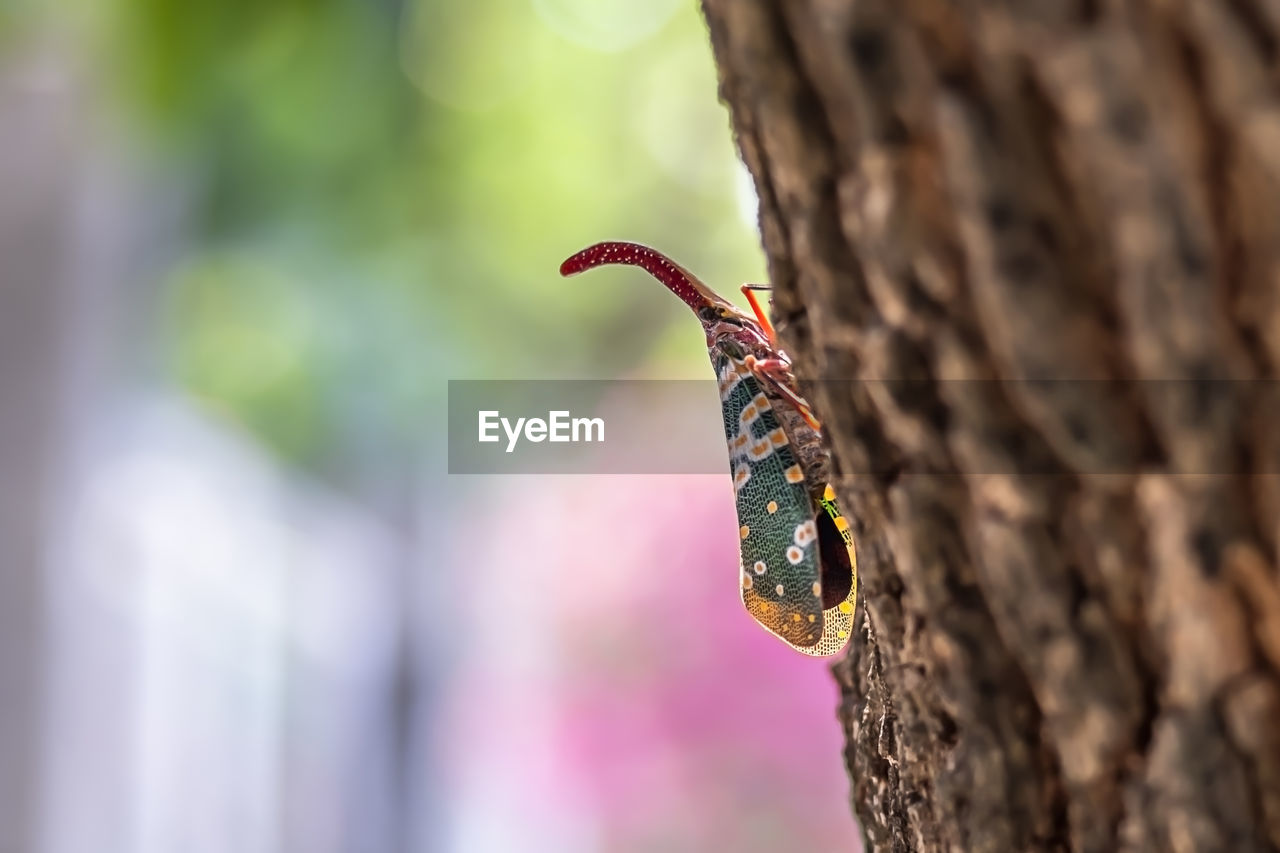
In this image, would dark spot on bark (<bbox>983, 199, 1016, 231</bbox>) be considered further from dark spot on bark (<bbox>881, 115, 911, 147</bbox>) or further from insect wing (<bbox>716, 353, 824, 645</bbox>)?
insect wing (<bbox>716, 353, 824, 645</bbox>)

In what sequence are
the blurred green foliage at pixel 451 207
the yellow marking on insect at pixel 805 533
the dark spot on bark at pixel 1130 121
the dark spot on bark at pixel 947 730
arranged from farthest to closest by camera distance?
the blurred green foliage at pixel 451 207
the yellow marking on insect at pixel 805 533
the dark spot on bark at pixel 947 730
the dark spot on bark at pixel 1130 121

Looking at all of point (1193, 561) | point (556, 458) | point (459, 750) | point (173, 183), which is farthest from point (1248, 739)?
point (173, 183)

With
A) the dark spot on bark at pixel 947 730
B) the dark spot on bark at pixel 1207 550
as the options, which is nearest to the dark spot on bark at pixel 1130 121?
the dark spot on bark at pixel 1207 550

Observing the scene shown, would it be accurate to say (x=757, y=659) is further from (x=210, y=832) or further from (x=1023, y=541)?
(x=1023, y=541)

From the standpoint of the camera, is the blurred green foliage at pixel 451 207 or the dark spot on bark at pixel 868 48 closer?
the dark spot on bark at pixel 868 48

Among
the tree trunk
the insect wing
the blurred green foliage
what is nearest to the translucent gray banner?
the tree trunk

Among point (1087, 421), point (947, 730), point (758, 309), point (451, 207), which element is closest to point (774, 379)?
point (758, 309)

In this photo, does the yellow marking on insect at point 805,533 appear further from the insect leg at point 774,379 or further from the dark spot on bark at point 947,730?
the dark spot on bark at point 947,730
